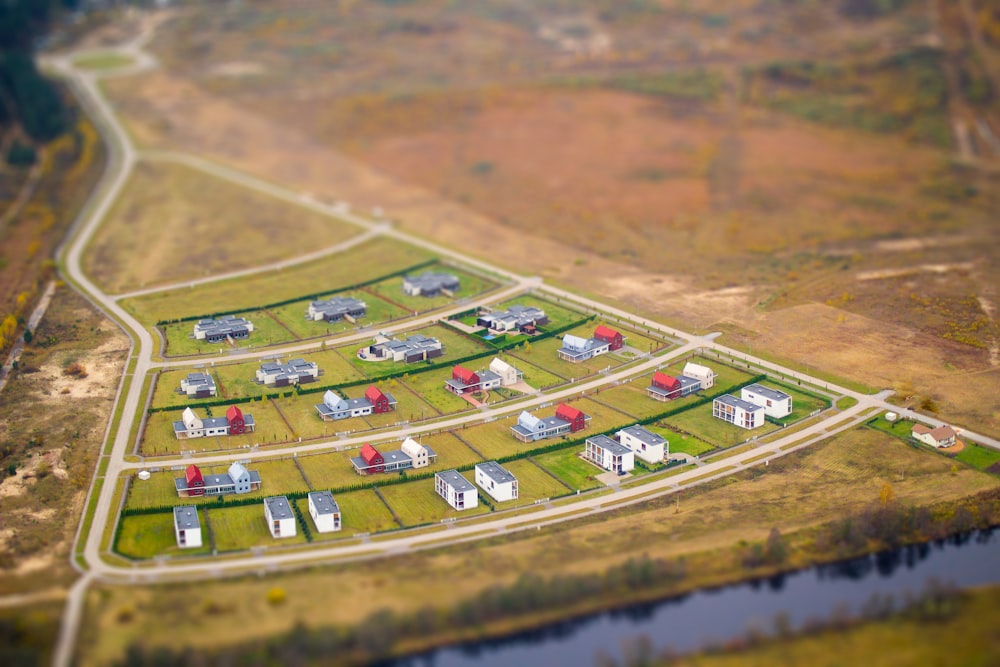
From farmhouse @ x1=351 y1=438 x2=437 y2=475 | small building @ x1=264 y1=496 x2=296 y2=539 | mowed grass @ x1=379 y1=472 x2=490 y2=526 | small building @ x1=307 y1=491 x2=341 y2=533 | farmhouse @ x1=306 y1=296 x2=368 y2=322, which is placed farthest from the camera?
farmhouse @ x1=306 y1=296 x2=368 y2=322

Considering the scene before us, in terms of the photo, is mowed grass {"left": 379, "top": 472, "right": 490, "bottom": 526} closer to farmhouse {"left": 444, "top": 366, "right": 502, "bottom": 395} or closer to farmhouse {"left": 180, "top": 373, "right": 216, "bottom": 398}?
farmhouse {"left": 444, "top": 366, "right": 502, "bottom": 395}

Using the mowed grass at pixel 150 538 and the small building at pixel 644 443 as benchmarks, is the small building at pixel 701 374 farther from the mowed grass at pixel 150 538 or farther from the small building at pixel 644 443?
the mowed grass at pixel 150 538

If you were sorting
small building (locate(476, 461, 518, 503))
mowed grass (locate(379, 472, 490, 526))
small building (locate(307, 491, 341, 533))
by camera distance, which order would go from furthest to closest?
1. small building (locate(476, 461, 518, 503))
2. mowed grass (locate(379, 472, 490, 526))
3. small building (locate(307, 491, 341, 533))

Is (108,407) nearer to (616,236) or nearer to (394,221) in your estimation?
(394,221)

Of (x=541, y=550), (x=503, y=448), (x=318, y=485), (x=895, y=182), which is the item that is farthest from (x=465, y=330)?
(x=895, y=182)

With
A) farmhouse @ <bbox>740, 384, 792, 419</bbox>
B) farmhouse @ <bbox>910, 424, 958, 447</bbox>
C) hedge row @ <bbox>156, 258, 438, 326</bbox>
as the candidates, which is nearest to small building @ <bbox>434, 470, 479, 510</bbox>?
farmhouse @ <bbox>740, 384, 792, 419</bbox>

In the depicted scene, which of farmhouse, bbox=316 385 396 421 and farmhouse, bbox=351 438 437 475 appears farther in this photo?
farmhouse, bbox=316 385 396 421
